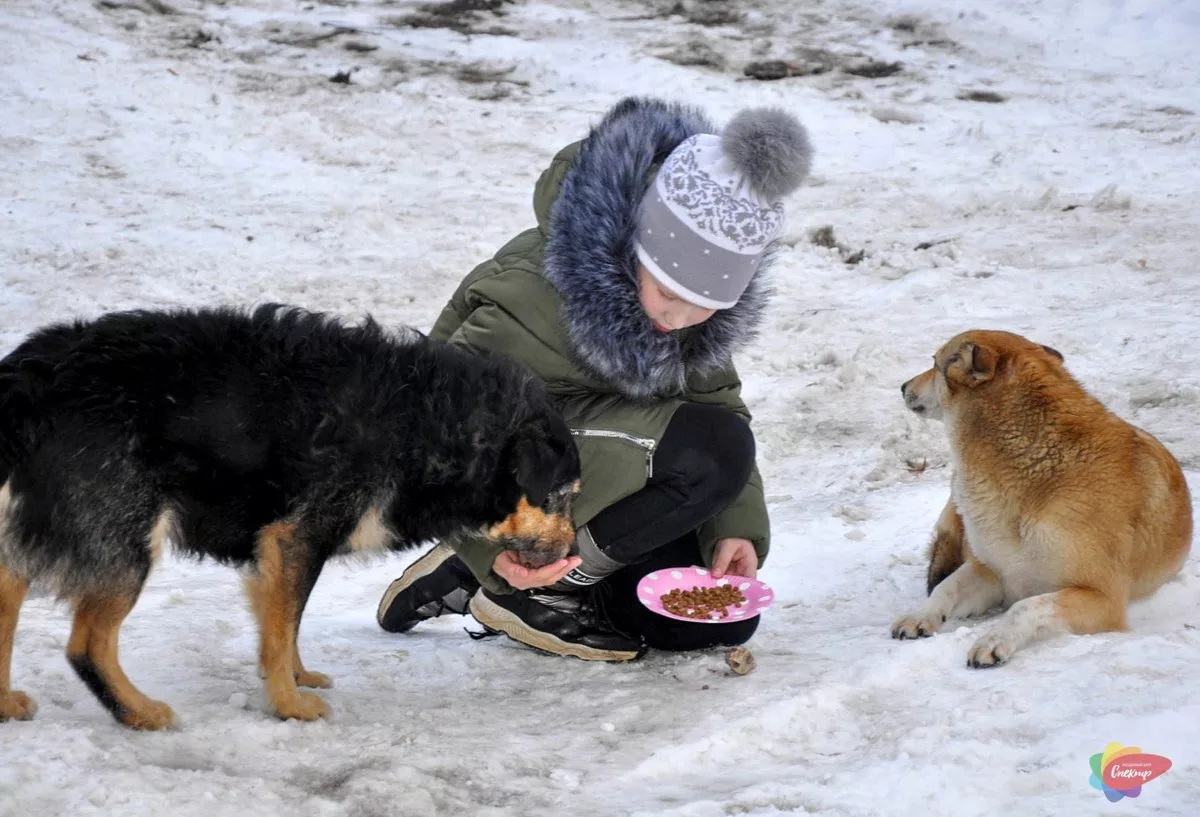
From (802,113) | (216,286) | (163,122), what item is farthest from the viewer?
(802,113)

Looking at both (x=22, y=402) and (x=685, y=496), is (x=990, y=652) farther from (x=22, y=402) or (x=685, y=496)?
(x=22, y=402)

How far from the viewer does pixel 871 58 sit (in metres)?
13.1

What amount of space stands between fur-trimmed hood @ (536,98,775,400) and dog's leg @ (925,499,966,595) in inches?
49.1

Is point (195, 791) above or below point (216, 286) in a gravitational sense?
above

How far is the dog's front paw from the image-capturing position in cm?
401

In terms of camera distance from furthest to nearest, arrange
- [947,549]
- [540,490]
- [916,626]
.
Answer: [947,549] → [916,626] → [540,490]

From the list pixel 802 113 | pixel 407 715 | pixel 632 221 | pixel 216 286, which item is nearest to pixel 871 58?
pixel 802 113

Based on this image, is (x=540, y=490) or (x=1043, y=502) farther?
(x=1043, y=502)

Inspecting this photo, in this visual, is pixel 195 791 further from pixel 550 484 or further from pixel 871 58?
pixel 871 58

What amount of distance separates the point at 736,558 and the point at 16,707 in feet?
7.78

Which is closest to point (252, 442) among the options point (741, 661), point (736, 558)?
point (741, 661)

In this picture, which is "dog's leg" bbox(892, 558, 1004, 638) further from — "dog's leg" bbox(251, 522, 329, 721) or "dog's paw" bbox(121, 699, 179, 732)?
"dog's paw" bbox(121, 699, 179, 732)

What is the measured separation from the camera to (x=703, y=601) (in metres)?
4.04

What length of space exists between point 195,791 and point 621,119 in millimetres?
2550
